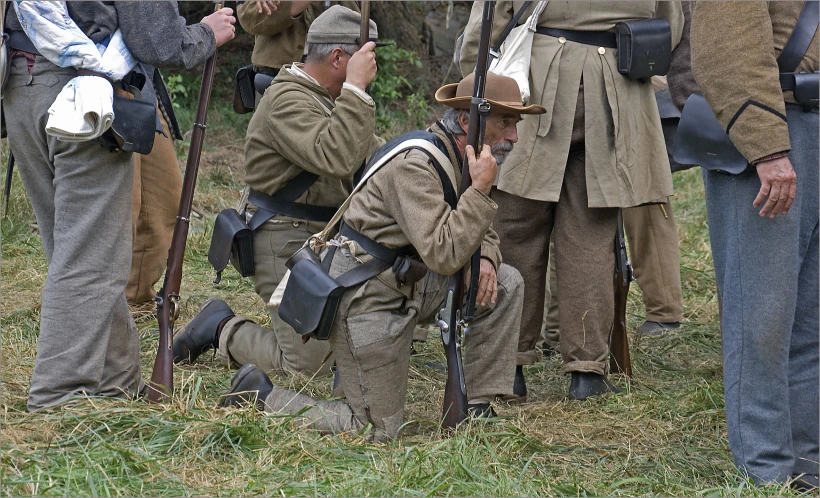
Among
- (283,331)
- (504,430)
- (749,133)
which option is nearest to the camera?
(749,133)

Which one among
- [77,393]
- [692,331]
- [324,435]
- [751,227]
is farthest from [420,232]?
[692,331]

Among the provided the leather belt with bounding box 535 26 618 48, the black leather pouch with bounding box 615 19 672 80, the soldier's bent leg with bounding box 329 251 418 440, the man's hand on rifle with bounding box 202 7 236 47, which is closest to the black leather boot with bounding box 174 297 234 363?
the soldier's bent leg with bounding box 329 251 418 440

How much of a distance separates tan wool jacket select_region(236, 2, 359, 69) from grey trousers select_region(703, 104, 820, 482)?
300 centimetres

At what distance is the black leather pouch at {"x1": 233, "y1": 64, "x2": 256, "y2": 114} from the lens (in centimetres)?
572

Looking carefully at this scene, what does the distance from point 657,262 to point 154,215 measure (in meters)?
2.94

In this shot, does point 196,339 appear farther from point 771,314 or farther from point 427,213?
point 771,314

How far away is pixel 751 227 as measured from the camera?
3434mm

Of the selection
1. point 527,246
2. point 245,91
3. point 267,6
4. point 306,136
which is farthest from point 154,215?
point 527,246

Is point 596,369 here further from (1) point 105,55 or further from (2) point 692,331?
(1) point 105,55

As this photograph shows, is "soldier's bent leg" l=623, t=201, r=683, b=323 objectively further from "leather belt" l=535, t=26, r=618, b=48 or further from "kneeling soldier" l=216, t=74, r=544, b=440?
"kneeling soldier" l=216, t=74, r=544, b=440

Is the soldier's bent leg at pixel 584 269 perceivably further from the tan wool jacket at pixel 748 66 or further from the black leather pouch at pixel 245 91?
the black leather pouch at pixel 245 91

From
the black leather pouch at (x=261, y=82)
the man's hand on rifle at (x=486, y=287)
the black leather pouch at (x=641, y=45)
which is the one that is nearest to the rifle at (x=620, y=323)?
the black leather pouch at (x=641, y=45)

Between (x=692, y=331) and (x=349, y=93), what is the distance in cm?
257

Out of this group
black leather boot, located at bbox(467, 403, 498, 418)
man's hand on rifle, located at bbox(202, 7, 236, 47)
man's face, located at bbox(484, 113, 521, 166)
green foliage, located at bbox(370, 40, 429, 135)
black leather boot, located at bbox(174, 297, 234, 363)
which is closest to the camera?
man's face, located at bbox(484, 113, 521, 166)
